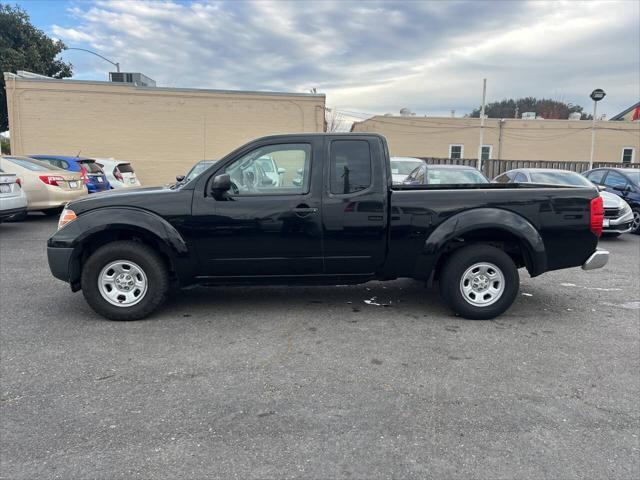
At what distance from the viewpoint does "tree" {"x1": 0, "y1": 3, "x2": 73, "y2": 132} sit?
2381 cm

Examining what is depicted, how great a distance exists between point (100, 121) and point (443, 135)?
20.1m

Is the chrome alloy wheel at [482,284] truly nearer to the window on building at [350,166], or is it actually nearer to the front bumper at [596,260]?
the front bumper at [596,260]

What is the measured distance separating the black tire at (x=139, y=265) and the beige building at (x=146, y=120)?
15.7 meters

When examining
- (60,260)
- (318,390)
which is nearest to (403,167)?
(60,260)

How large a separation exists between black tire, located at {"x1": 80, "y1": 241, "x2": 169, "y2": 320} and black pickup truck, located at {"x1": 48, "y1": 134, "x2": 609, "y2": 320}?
0.01 m

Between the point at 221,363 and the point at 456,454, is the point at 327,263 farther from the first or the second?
the point at 456,454

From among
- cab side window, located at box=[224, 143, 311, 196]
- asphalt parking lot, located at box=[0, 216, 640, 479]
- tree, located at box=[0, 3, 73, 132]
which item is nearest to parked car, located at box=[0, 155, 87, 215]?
asphalt parking lot, located at box=[0, 216, 640, 479]

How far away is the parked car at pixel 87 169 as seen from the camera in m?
12.5

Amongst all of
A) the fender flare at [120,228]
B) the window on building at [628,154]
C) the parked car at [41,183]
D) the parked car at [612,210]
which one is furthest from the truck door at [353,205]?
the window on building at [628,154]

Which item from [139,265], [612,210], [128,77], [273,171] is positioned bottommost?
[139,265]

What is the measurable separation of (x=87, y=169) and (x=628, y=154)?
3175cm

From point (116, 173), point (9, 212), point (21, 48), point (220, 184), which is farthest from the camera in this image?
point (21, 48)

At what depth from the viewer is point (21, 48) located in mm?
25281

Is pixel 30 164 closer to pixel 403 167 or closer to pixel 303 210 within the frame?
pixel 303 210
